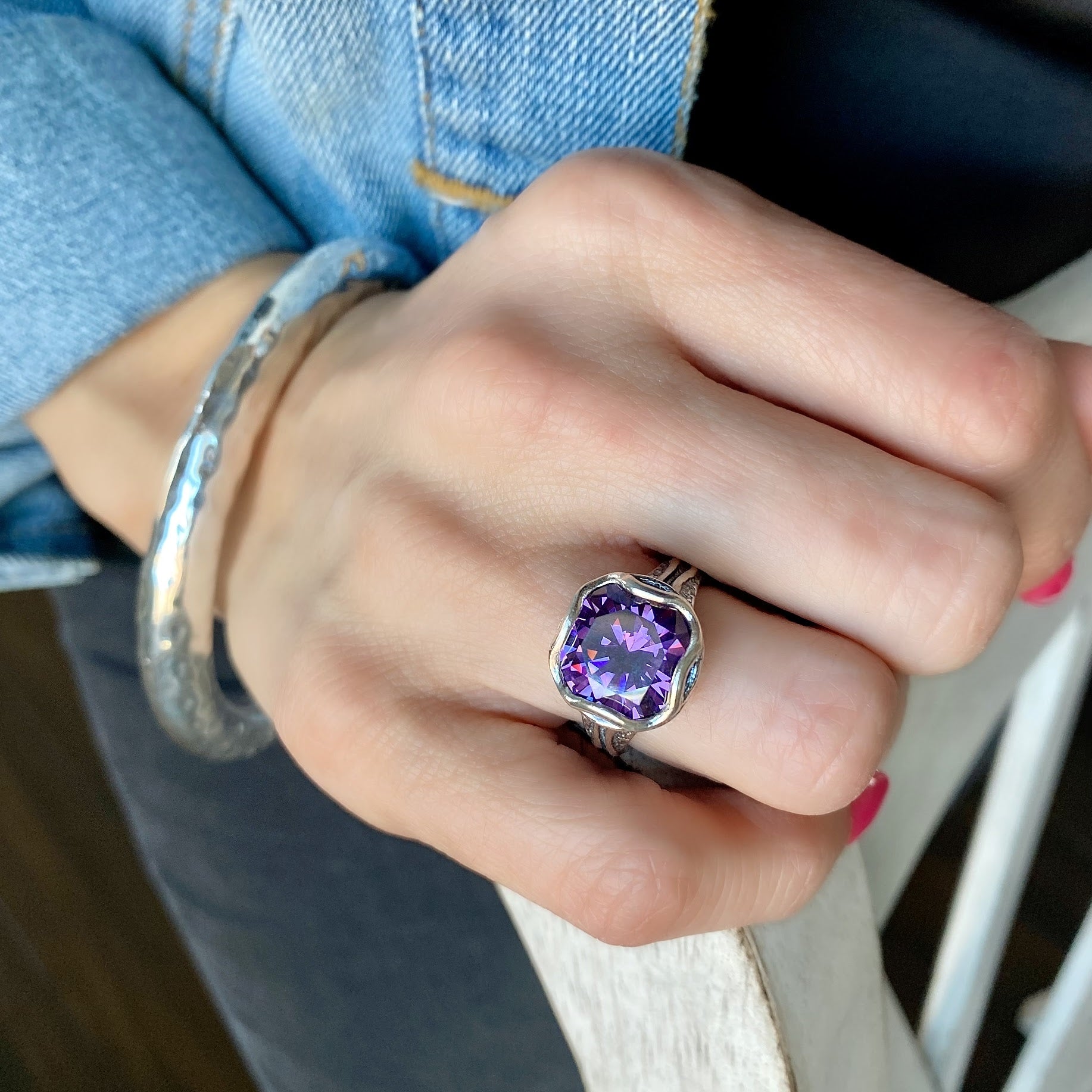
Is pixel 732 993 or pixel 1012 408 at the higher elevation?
pixel 1012 408

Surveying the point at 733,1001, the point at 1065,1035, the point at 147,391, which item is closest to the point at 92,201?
the point at 147,391

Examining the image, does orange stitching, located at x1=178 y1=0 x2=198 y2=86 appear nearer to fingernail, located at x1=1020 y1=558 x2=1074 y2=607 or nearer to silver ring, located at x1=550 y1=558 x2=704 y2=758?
silver ring, located at x1=550 y1=558 x2=704 y2=758

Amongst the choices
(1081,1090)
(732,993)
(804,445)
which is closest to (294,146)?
(804,445)

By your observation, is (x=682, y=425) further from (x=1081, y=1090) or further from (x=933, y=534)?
(x=1081, y=1090)

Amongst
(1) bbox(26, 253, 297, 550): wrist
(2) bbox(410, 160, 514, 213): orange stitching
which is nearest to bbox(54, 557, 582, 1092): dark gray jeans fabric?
(1) bbox(26, 253, 297, 550): wrist

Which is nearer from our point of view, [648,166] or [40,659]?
[648,166]

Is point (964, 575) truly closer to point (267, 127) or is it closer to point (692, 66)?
point (692, 66)

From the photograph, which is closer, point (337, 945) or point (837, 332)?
point (837, 332)
